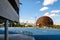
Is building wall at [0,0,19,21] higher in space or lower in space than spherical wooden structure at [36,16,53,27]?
lower

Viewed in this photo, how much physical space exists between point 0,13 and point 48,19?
83.4m

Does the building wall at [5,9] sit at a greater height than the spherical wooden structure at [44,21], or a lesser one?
lesser

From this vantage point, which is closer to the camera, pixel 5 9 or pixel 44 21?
pixel 5 9

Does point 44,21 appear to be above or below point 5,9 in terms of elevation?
above

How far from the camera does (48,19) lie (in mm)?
89875

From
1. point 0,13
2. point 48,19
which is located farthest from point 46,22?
point 0,13

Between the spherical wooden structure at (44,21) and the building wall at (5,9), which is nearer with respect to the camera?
the building wall at (5,9)

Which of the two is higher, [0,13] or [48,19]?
[48,19]

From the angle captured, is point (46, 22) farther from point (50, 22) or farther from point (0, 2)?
point (0, 2)

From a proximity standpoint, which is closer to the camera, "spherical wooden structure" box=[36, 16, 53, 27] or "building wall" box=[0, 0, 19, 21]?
"building wall" box=[0, 0, 19, 21]

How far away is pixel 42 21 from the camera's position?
92938 mm

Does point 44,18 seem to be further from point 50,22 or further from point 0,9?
point 0,9

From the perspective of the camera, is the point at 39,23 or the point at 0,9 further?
the point at 39,23

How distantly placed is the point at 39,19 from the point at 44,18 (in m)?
4.00
